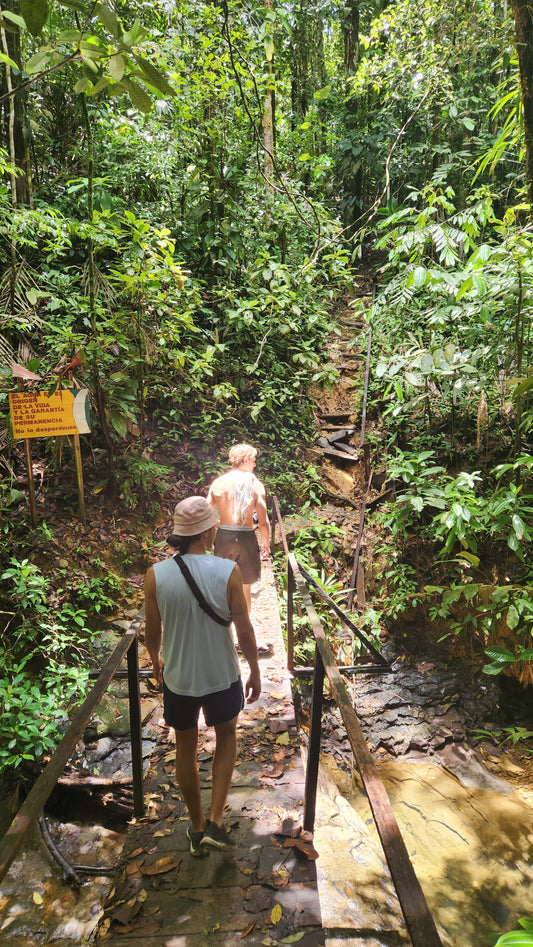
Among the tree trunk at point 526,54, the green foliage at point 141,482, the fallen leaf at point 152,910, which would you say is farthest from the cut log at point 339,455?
the fallen leaf at point 152,910

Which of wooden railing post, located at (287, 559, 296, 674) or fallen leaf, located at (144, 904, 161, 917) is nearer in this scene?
fallen leaf, located at (144, 904, 161, 917)

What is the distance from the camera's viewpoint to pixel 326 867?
120 inches

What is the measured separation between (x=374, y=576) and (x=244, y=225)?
5695 millimetres

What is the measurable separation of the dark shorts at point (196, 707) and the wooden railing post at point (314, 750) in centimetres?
41

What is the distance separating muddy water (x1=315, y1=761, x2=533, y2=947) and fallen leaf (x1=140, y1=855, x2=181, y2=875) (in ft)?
3.36

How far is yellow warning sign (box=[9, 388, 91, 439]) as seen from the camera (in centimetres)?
390

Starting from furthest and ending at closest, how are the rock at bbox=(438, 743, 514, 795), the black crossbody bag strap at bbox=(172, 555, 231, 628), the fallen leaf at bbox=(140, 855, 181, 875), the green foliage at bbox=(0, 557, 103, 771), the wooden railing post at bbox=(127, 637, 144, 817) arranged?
the rock at bbox=(438, 743, 514, 795), the green foliage at bbox=(0, 557, 103, 771), the wooden railing post at bbox=(127, 637, 144, 817), the fallen leaf at bbox=(140, 855, 181, 875), the black crossbody bag strap at bbox=(172, 555, 231, 628)

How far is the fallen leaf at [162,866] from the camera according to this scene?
84.8 inches

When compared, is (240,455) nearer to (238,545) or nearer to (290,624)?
(238,545)

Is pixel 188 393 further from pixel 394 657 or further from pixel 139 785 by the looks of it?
pixel 139 785

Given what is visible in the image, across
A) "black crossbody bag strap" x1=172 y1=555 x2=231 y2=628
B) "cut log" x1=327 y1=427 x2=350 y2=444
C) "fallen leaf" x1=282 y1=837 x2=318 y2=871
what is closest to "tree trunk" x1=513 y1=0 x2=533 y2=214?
"black crossbody bag strap" x1=172 y1=555 x2=231 y2=628

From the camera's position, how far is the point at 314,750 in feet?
7.54

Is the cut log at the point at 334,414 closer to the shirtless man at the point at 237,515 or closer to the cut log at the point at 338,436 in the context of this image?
the cut log at the point at 338,436

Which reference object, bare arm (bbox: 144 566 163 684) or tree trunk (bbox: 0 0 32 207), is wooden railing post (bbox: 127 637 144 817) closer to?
bare arm (bbox: 144 566 163 684)
